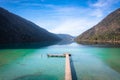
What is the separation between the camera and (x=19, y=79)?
18.3 meters

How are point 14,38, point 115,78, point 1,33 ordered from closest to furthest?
point 115,78, point 1,33, point 14,38

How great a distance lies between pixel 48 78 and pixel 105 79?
6.57 meters

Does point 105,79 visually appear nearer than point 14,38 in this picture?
Yes

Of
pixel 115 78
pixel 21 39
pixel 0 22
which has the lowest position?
pixel 115 78

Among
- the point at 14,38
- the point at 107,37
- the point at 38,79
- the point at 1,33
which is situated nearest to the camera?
the point at 38,79

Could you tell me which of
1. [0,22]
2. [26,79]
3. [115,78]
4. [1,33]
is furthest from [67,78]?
[0,22]

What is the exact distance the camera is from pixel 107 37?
161 meters

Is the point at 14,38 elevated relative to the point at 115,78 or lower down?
elevated

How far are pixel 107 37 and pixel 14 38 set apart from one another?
88.5 metres

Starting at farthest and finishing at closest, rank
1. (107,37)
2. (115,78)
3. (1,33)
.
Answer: (107,37) → (1,33) → (115,78)


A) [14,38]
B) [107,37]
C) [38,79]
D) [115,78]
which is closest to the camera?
[38,79]

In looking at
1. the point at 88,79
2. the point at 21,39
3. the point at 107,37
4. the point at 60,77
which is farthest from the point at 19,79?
the point at 107,37

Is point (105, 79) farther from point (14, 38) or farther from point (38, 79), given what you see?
point (14, 38)

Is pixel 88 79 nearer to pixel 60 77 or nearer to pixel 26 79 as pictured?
pixel 60 77
